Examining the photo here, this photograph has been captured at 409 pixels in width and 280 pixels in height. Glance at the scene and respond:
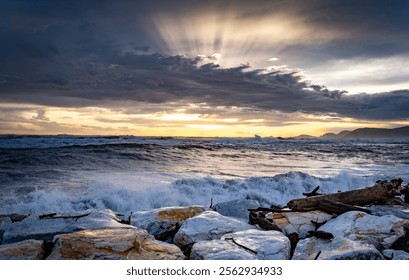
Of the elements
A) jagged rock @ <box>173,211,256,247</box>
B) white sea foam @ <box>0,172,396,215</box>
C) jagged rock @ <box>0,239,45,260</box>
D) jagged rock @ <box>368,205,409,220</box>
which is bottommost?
white sea foam @ <box>0,172,396,215</box>

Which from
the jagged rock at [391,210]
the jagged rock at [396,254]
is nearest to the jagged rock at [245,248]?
the jagged rock at [396,254]

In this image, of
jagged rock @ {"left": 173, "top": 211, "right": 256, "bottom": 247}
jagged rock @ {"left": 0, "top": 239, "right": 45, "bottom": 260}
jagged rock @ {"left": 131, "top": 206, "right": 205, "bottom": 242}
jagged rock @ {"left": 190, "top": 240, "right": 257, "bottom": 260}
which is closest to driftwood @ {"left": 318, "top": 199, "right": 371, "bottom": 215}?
jagged rock @ {"left": 173, "top": 211, "right": 256, "bottom": 247}

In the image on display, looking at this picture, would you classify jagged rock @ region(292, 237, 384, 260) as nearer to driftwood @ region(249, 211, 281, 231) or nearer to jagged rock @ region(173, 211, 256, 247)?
driftwood @ region(249, 211, 281, 231)

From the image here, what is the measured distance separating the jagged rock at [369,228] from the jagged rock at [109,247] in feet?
7.19

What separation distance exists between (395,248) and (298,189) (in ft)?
19.1

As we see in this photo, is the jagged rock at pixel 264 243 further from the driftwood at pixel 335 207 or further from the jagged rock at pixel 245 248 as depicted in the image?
the driftwood at pixel 335 207

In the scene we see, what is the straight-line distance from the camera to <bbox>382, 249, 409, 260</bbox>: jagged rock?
3.38 meters

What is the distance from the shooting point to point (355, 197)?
19.0ft

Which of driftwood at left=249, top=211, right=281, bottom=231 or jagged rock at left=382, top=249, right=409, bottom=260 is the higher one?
driftwood at left=249, top=211, right=281, bottom=231

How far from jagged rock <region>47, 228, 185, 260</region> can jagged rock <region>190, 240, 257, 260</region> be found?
19 centimetres

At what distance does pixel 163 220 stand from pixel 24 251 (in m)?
2.00
